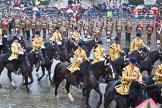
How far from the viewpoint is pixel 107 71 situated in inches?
485

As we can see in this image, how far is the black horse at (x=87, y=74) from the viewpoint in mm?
11984

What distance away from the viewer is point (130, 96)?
979 centimetres

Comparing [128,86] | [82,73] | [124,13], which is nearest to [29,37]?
[124,13]

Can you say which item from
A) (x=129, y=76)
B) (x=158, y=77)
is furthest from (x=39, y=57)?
(x=129, y=76)

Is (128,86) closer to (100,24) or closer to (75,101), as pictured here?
(75,101)

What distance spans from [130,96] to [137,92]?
23cm

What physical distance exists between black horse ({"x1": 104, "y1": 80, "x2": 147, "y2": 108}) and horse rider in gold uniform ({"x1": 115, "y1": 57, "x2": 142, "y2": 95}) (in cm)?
15

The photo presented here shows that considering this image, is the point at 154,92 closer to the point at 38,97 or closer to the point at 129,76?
the point at 129,76

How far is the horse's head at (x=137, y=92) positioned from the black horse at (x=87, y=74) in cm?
220

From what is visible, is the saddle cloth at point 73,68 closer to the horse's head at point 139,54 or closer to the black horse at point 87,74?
the black horse at point 87,74

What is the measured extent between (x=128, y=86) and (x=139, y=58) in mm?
4978

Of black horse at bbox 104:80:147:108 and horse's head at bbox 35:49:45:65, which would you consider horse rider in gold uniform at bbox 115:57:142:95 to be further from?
horse's head at bbox 35:49:45:65

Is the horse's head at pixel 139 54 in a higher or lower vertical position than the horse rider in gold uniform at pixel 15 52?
lower

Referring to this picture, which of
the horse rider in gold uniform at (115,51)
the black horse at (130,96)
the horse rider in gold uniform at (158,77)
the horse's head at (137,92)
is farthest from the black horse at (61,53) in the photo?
the horse's head at (137,92)
